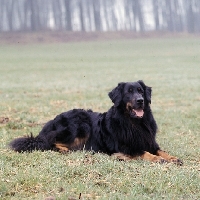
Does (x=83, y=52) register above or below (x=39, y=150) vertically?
above

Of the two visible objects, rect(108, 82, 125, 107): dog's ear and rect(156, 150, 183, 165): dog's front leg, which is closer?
rect(156, 150, 183, 165): dog's front leg

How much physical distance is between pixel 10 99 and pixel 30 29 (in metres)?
54.0

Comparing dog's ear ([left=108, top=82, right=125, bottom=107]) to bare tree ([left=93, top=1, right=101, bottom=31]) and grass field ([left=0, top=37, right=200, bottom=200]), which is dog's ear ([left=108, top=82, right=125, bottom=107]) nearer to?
grass field ([left=0, top=37, right=200, bottom=200])

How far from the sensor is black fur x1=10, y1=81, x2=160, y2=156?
701 centimetres

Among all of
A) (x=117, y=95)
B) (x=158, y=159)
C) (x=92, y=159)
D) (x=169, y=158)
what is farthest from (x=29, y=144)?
(x=169, y=158)

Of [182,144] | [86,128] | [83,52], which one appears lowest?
[182,144]

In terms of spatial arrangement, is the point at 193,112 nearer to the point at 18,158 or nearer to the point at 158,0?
the point at 18,158

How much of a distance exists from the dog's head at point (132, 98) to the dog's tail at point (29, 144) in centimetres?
138

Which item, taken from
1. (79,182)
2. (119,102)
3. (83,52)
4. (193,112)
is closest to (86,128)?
(119,102)

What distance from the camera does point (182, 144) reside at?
27.1 ft

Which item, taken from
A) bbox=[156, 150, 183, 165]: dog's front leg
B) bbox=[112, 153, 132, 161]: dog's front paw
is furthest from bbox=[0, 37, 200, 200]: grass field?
bbox=[112, 153, 132, 161]: dog's front paw

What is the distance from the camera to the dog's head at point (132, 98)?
6.95 metres

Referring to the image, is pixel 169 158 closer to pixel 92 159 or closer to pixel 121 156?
pixel 121 156

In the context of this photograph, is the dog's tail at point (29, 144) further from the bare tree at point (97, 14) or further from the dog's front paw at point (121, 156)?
the bare tree at point (97, 14)
